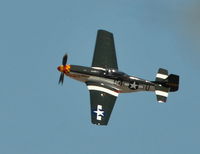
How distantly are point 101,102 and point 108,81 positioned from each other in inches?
109

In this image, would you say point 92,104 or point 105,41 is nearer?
point 92,104

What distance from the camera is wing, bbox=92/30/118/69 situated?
218 ft

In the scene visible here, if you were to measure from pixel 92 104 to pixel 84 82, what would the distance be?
3.72 m

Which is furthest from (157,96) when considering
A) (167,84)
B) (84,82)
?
(84,82)

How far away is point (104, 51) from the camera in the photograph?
67688 millimetres

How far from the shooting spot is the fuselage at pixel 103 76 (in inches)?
2544

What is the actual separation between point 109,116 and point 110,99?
2.44 m

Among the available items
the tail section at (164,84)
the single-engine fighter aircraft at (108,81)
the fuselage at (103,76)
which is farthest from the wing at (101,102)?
the tail section at (164,84)

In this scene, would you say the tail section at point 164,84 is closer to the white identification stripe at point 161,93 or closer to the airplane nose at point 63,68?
the white identification stripe at point 161,93

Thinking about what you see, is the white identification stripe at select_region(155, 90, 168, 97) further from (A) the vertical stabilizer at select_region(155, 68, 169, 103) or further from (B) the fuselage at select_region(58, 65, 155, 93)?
(B) the fuselage at select_region(58, 65, 155, 93)

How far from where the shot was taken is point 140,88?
65.7 meters

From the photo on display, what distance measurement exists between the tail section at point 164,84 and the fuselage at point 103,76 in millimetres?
1856

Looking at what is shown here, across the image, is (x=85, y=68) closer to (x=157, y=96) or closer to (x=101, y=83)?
(x=101, y=83)

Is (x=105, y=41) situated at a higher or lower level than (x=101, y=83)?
higher
